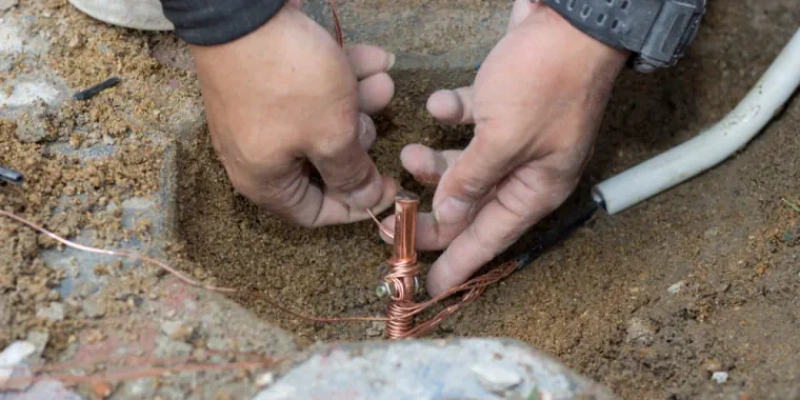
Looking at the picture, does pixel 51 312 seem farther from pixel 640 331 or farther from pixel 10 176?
pixel 640 331

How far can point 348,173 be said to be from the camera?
1.40 meters

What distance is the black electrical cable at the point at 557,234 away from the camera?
165 centimetres

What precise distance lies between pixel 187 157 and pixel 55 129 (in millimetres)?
227

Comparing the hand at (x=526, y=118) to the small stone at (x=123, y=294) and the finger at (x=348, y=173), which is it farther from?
the small stone at (x=123, y=294)

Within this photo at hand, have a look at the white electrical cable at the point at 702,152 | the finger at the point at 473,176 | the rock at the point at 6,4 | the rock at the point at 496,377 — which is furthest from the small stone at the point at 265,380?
the rock at the point at 6,4

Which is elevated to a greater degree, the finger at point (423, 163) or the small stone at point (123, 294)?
the finger at point (423, 163)

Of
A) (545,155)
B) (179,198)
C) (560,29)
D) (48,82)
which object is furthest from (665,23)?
(48,82)

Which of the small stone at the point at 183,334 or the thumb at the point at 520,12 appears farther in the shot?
the thumb at the point at 520,12

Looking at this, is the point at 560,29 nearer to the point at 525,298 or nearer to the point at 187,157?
the point at 525,298

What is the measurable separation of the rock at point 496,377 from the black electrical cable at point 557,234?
593 mm

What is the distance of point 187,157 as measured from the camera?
153 cm

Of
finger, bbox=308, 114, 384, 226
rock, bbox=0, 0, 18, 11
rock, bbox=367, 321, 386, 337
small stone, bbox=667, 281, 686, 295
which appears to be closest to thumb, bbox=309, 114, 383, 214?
finger, bbox=308, 114, 384, 226

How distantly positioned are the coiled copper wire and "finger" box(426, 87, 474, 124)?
15 cm

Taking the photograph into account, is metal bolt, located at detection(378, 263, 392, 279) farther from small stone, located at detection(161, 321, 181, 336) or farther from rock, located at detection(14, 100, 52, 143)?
rock, located at detection(14, 100, 52, 143)
